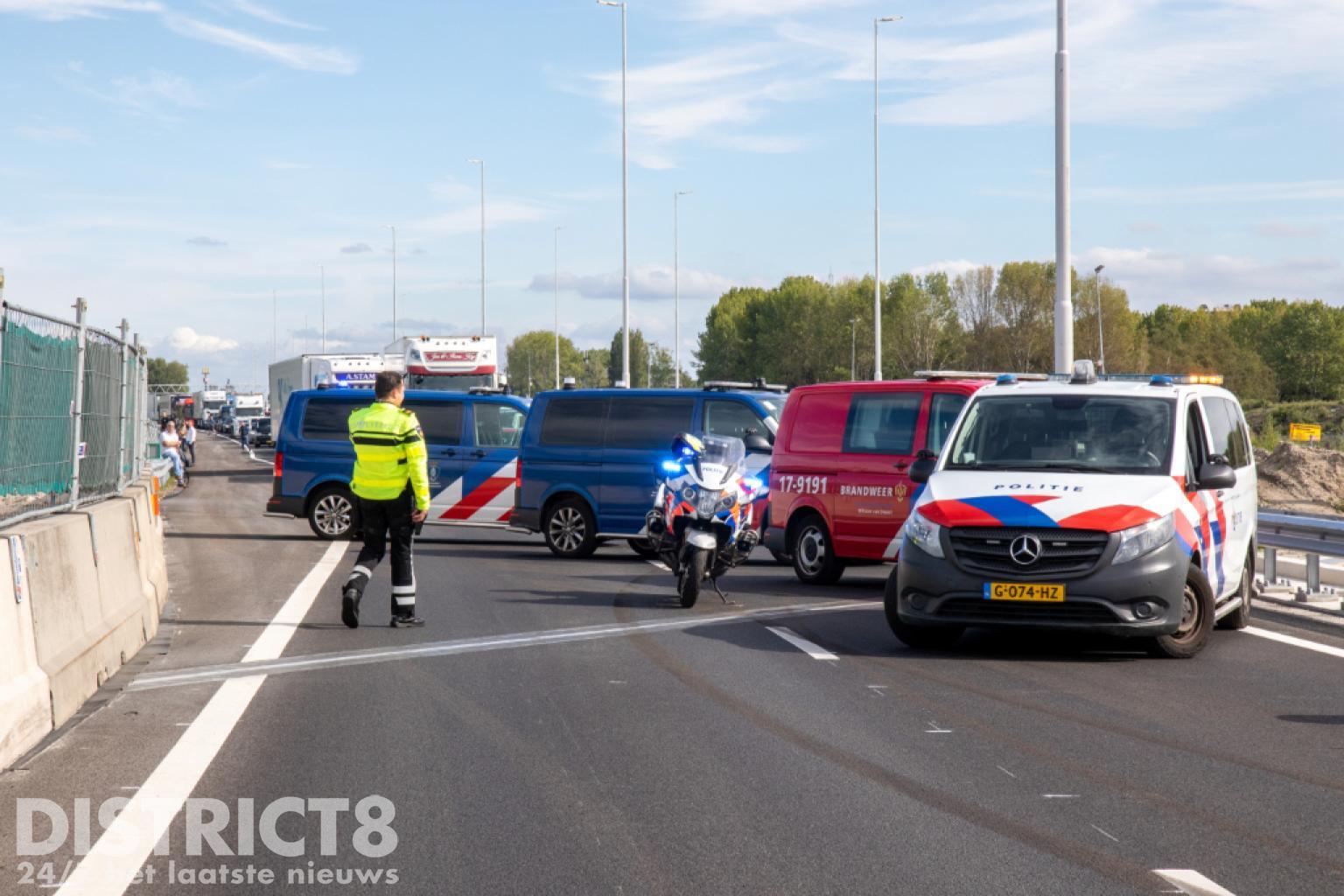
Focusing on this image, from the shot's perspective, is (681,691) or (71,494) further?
(71,494)

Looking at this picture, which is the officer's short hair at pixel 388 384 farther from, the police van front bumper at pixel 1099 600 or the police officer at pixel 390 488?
the police van front bumper at pixel 1099 600

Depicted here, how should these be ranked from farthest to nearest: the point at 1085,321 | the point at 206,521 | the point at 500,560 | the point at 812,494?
the point at 1085,321, the point at 206,521, the point at 500,560, the point at 812,494

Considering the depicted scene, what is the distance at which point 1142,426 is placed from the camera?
37.5 feet

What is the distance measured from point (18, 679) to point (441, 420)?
1525 centimetres

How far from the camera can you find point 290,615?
1295 cm

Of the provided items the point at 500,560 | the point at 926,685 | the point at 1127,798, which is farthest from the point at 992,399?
the point at 500,560

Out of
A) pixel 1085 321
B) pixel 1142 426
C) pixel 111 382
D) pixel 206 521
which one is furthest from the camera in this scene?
pixel 1085 321

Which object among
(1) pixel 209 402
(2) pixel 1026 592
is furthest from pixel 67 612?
(1) pixel 209 402

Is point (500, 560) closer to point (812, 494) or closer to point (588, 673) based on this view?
point (812, 494)

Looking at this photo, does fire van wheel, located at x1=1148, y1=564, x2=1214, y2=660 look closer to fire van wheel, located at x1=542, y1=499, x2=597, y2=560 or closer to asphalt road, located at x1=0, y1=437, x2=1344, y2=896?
asphalt road, located at x1=0, y1=437, x2=1344, y2=896

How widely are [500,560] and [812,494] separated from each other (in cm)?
467

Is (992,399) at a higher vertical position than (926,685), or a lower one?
higher

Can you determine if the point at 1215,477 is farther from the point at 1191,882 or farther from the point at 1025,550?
the point at 1191,882

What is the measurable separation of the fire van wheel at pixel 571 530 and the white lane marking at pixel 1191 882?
14658mm
